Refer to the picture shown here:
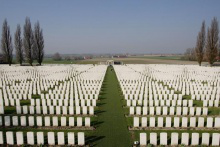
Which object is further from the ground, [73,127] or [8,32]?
[8,32]

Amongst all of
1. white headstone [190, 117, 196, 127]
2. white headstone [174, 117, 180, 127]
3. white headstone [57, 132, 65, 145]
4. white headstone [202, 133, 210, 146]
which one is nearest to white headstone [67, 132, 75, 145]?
white headstone [57, 132, 65, 145]

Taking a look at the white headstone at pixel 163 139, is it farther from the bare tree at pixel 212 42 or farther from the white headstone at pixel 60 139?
the bare tree at pixel 212 42

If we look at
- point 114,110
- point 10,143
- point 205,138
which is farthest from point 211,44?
point 10,143

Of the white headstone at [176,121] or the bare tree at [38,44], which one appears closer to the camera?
the white headstone at [176,121]

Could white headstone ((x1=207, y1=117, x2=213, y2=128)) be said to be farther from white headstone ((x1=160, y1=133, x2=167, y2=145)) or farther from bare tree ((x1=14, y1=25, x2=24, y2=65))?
bare tree ((x1=14, y1=25, x2=24, y2=65))

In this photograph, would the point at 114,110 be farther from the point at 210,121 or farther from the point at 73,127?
the point at 210,121

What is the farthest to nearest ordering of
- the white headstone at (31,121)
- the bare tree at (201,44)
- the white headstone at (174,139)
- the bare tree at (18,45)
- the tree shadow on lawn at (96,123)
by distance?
the bare tree at (18,45) → the bare tree at (201,44) → the tree shadow on lawn at (96,123) → the white headstone at (31,121) → the white headstone at (174,139)

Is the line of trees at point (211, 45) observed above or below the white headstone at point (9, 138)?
above

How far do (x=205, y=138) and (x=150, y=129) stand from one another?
81.8 inches

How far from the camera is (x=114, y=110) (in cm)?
1121

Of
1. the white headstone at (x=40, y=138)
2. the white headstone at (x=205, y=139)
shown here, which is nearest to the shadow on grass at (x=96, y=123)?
the white headstone at (x=40, y=138)

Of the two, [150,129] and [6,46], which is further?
[6,46]

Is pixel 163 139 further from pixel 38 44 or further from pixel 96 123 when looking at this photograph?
pixel 38 44

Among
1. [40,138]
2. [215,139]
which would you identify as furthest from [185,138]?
[40,138]
